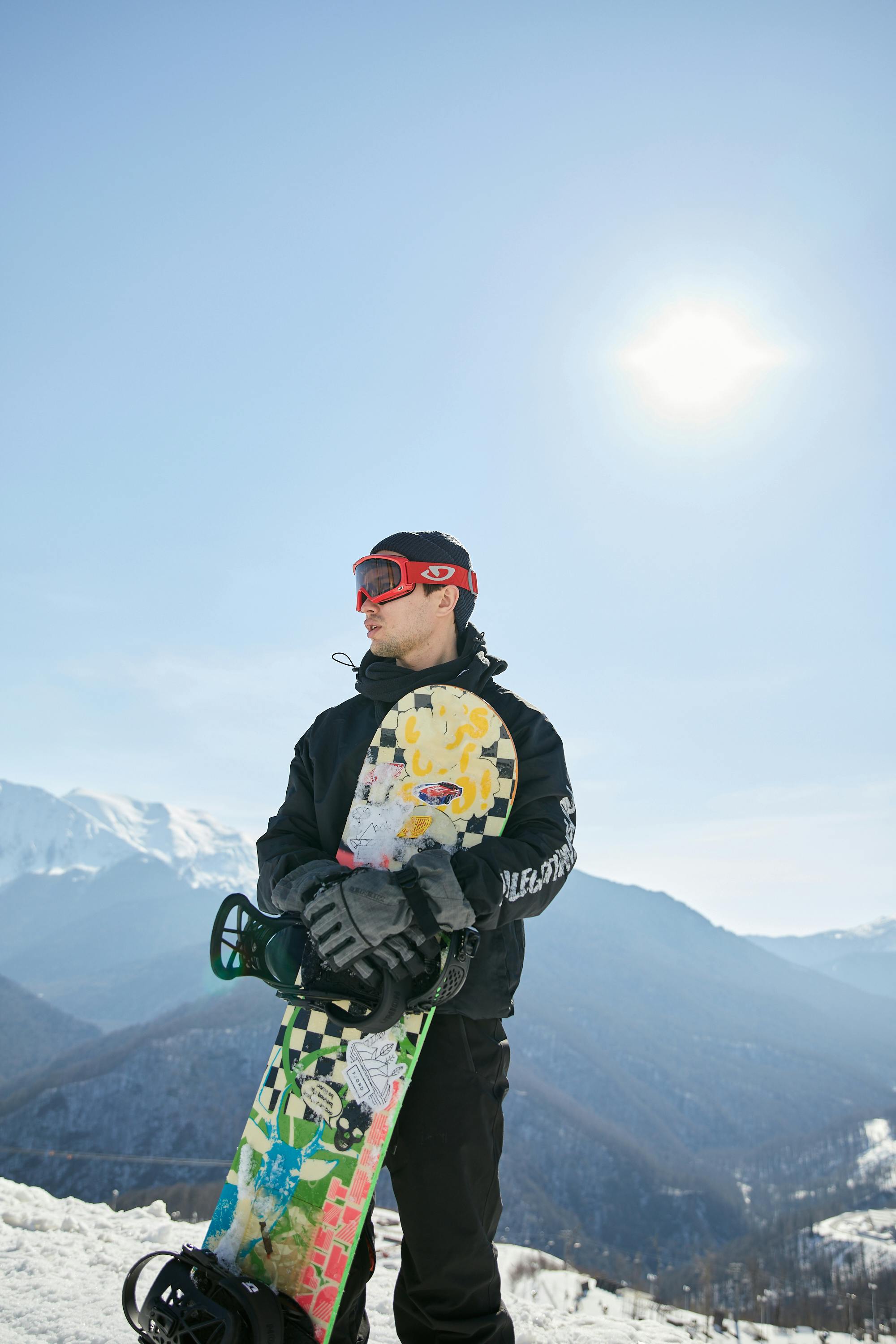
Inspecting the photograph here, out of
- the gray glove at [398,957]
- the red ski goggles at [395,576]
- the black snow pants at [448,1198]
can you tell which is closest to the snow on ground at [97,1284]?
the black snow pants at [448,1198]

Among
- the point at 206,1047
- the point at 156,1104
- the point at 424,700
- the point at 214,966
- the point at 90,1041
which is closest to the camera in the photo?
the point at 214,966

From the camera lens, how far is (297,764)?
3.97 meters

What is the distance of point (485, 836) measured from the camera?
3.43m

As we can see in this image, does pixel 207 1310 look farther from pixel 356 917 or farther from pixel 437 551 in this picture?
pixel 437 551

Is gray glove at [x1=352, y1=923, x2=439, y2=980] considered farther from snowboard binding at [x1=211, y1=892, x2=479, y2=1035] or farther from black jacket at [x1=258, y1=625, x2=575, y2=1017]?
black jacket at [x1=258, y1=625, x2=575, y2=1017]

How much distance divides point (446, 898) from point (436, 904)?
0.04 metres

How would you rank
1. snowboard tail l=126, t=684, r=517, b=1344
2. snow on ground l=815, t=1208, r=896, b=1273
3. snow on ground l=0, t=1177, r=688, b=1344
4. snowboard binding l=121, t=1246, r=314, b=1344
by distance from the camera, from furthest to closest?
snow on ground l=815, t=1208, r=896, b=1273
snow on ground l=0, t=1177, r=688, b=1344
snowboard tail l=126, t=684, r=517, b=1344
snowboard binding l=121, t=1246, r=314, b=1344

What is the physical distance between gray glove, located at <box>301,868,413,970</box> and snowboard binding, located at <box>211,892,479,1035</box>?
5.6 inches

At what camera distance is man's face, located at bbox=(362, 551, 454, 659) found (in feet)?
13.0

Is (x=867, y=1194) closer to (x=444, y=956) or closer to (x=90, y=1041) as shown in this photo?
(x=90, y=1041)

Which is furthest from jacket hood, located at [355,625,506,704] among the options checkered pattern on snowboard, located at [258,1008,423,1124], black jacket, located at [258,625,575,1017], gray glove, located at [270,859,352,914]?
checkered pattern on snowboard, located at [258,1008,423,1124]

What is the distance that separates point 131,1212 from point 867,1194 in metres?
212

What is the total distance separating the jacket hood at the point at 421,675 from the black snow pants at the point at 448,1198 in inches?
62.4

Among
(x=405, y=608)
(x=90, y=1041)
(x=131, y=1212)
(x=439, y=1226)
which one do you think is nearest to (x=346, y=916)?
(x=439, y=1226)
